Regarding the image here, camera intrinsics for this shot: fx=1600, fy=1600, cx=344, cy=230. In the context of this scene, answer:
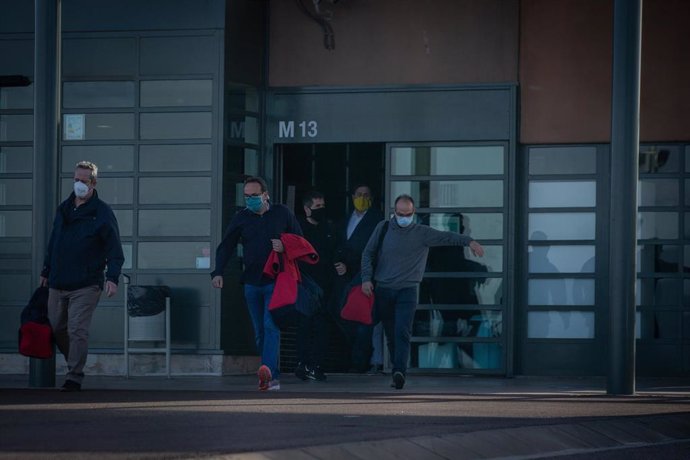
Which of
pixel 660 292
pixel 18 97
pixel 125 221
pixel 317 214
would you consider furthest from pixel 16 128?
pixel 660 292

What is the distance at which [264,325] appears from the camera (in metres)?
15.9

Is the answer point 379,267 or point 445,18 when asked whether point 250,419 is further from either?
point 445,18

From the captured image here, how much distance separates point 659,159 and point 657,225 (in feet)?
2.60

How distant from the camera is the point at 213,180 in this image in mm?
19047

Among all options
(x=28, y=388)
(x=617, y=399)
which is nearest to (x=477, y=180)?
(x=617, y=399)

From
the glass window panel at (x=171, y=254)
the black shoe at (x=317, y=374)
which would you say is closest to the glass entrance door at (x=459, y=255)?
the black shoe at (x=317, y=374)

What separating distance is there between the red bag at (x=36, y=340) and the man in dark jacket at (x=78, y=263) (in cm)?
13

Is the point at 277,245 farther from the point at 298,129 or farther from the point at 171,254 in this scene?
the point at 298,129

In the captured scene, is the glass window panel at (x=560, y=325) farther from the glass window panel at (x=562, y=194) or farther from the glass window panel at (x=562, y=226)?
the glass window panel at (x=562, y=194)

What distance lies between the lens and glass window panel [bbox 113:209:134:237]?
760 inches

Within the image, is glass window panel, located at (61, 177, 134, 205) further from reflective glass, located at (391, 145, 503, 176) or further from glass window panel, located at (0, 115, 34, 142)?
reflective glass, located at (391, 145, 503, 176)

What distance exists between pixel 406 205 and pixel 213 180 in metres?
3.23

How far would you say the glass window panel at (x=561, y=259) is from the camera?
19.2 meters

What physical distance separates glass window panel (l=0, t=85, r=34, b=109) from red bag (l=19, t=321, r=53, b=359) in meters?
5.24
